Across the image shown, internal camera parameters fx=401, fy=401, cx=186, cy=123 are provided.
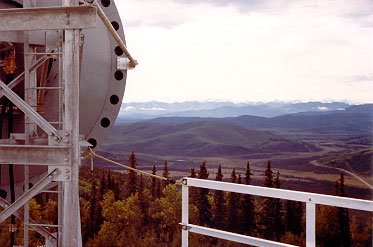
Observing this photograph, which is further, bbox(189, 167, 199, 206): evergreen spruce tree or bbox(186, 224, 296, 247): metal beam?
bbox(189, 167, 199, 206): evergreen spruce tree

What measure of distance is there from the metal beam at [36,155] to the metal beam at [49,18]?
1310 millimetres

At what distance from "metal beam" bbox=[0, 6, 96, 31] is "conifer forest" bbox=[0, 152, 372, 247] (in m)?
38.4

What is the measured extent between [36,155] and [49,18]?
151 centimetres

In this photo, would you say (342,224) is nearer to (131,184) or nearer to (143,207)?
(143,207)

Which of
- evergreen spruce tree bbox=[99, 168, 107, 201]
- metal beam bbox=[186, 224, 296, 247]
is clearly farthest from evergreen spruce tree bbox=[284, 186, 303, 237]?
metal beam bbox=[186, 224, 296, 247]

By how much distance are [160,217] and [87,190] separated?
435 inches

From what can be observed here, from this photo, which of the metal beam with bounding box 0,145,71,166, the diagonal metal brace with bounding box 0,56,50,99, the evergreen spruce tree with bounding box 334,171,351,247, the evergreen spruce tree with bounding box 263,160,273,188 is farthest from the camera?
the evergreen spruce tree with bounding box 263,160,273,188

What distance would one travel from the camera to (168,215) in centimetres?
5097

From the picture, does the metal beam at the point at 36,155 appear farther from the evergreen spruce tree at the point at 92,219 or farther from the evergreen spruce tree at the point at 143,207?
the evergreen spruce tree at the point at 143,207

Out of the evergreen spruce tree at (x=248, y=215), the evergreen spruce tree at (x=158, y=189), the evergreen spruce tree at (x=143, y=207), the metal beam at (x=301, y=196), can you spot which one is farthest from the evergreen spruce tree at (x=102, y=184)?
the metal beam at (x=301, y=196)

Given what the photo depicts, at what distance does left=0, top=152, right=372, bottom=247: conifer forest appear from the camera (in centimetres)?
4884

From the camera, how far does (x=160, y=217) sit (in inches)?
2026

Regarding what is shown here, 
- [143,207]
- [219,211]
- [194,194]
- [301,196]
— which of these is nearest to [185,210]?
[301,196]

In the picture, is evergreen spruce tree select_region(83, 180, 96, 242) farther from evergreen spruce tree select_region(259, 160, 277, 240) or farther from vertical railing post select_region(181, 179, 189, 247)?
vertical railing post select_region(181, 179, 189, 247)
